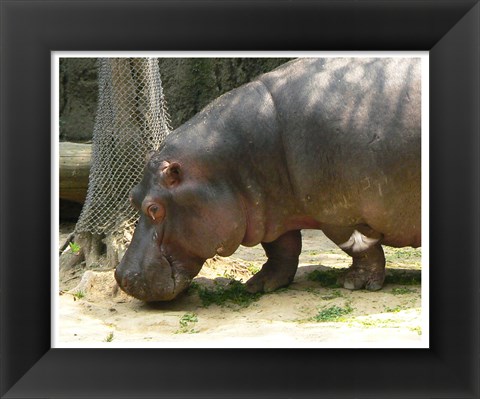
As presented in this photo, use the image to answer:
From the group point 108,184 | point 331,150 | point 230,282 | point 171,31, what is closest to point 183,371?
point 171,31

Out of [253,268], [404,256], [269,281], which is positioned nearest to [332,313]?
[269,281]

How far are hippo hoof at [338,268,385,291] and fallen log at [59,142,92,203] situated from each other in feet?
13.2

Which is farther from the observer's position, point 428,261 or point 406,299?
point 406,299

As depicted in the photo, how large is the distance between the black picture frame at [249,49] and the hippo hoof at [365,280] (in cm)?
223

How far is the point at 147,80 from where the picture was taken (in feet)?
26.4

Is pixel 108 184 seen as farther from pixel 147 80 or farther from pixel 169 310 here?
pixel 169 310

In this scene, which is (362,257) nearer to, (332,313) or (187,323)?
(332,313)

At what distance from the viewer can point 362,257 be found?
6926mm

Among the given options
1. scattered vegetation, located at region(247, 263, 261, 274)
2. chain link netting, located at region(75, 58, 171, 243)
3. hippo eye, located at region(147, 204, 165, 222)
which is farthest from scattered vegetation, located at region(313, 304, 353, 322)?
chain link netting, located at region(75, 58, 171, 243)

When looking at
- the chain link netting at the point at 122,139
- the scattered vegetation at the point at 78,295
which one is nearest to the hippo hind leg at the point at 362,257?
the chain link netting at the point at 122,139

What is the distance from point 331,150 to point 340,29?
2003mm

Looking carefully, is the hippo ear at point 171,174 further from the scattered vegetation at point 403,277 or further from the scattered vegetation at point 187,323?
the scattered vegetation at point 403,277

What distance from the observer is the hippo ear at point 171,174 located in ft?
21.8

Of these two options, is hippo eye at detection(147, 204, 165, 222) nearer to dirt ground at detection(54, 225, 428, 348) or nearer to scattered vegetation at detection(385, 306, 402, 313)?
dirt ground at detection(54, 225, 428, 348)
